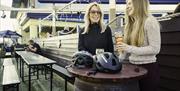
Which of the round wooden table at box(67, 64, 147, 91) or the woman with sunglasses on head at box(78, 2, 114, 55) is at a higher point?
the woman with sunglasses on head at box(78, 2, 114, 55)

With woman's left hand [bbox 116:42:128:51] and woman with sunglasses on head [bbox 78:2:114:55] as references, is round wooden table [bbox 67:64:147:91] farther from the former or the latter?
woman with sunglasses on head [bbox 78:2:114:55]

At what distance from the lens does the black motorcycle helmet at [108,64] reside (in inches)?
83.1

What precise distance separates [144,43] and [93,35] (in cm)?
90

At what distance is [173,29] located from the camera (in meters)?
3.00

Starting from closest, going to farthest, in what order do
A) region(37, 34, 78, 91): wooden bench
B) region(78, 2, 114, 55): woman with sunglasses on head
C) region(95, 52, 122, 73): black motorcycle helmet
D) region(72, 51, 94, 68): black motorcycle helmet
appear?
region(95, 52, 122, 73): black motorcycle helmet, region(72, 51, 94, 68): black motorcycle helmet, region(78, 2, 114, 55): woman with sunglasses on head, region(37, 34, 78, 91): wooden bench

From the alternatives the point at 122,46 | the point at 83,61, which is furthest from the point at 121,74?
the point at 83,61

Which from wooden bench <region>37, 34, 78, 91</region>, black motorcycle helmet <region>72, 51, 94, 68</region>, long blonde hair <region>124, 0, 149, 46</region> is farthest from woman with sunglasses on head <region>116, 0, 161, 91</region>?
wooden bench <region>37, 34, 78, 91</region>

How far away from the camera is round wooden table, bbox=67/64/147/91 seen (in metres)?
1.98

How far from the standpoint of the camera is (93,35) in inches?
121

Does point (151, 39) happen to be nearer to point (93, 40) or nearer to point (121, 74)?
point (121, 74)

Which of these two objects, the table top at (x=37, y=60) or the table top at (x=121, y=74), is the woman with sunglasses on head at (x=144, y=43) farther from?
the table top at (x=37, y=60)

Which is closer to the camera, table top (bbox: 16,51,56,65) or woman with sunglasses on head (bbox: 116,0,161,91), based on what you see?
woman with sunglasses on head (bbox: 116,0,161,91)

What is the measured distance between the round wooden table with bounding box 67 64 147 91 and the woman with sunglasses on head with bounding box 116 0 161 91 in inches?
4.8

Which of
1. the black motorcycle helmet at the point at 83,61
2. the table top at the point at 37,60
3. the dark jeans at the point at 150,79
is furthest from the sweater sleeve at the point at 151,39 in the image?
the table top at the point at 37,60
